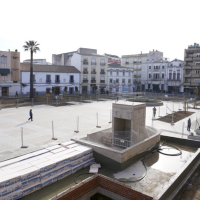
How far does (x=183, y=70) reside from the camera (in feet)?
212

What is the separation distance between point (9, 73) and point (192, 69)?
1866 inches

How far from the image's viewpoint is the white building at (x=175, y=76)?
67.0 metres

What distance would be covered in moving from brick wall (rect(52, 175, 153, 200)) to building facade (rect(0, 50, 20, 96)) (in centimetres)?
4197

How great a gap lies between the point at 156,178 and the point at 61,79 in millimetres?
47680

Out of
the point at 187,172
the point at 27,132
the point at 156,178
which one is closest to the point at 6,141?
the point at 27,132

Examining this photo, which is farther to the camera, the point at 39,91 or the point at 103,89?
the point at 103,89

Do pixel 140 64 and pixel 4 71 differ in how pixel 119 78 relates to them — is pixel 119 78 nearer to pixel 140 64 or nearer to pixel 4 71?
pixel 140 64

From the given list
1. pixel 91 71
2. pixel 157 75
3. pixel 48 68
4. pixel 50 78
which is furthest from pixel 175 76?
pixel 48 68

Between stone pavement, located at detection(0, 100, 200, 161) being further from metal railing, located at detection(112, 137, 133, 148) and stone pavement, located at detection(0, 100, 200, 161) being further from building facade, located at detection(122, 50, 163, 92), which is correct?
building facade, located at detection(122, 50, 163, 92)

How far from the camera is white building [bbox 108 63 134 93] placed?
66.4 metres

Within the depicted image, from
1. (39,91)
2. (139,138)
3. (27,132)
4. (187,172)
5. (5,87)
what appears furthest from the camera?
(39,91)

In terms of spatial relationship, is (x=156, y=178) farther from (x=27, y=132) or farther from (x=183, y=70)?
(x=183, y=70)

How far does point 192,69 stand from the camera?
62312mm

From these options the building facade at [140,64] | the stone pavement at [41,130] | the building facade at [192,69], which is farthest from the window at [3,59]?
the building facade at [192,69]
